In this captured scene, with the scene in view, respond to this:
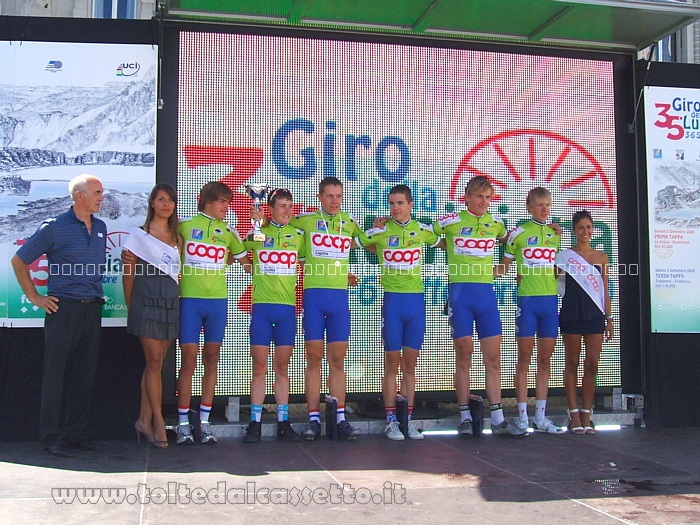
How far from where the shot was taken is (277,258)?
6.20 metres

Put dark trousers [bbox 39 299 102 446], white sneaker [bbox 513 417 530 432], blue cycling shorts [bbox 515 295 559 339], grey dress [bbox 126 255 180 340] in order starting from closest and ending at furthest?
dark trousers [bbox 39 299 102 446] → grey dress [bbox 126 255 180 340] → white sneaker [bbox 513 417 530 432] → blue cycling shorts [bbox 515 295 559 339]

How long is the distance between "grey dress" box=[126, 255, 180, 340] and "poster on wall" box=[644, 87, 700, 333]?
433cm

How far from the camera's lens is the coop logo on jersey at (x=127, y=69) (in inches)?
253

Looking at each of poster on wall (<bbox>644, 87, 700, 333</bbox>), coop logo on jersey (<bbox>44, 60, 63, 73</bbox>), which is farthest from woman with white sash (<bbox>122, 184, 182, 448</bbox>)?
poster on wall (<bbox>644, 87, 700, 333</bbox>)

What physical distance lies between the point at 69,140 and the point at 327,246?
7.40 feet

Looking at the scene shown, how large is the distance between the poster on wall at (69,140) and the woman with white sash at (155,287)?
487 millimetres

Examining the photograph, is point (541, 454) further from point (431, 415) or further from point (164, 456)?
point (164, 456)

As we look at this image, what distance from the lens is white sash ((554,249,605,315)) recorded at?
6.73 meters

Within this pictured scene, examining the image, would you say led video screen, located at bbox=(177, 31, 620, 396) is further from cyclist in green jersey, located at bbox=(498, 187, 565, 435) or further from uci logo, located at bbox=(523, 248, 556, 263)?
uci logo, located at bbox=(523, 248, 556, 263)

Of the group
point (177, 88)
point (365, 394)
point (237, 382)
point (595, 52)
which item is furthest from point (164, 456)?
point (595, 52)

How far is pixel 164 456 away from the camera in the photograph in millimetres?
5473

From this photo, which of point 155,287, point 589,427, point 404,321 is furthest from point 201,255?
point 589,427

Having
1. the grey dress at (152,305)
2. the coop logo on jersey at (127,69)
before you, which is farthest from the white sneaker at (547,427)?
the coop logo on jersey at (127,69)

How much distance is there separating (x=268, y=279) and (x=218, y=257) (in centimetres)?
43
